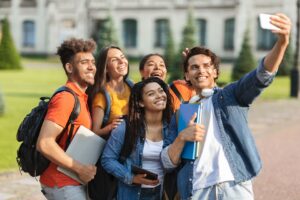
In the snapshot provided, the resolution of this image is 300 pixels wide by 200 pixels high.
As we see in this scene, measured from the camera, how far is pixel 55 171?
342 cm

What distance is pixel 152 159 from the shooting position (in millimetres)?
3328

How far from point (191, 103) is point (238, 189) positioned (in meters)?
0.53

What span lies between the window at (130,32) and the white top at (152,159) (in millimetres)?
35666

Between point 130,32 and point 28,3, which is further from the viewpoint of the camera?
point 28,3

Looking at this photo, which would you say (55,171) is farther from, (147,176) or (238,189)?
(238,189)

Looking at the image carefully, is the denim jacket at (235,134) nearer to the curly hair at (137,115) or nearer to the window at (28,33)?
the curly hair at (137,115)

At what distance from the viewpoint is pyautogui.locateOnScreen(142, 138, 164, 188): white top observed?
130 inches

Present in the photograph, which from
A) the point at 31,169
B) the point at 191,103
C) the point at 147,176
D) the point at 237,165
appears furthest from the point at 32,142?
the point at 237,165

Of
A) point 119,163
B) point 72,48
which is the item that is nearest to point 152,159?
point 119,163

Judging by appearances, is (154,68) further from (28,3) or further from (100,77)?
(28,3)

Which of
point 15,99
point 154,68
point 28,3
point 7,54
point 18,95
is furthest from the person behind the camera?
point 28,3

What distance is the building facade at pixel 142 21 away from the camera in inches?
1359

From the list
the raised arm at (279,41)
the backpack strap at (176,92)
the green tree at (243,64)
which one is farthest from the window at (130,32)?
the raised arm at (279,41)

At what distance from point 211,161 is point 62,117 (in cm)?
95
